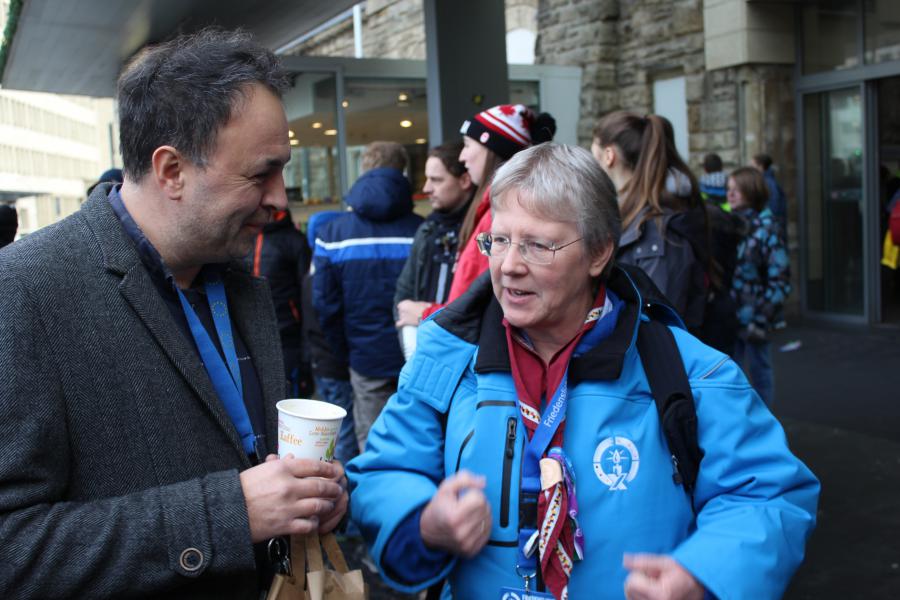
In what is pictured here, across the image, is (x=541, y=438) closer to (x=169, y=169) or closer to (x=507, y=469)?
(x=507, y=469)

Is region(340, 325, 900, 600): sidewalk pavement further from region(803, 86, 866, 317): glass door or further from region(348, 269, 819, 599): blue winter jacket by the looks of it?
region(348, 269, 819, 599): blue winter jacket

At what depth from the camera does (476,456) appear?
2025 millimetres

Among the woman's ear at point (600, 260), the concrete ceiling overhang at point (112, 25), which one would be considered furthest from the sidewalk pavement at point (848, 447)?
the concrete ceiling overhang at point (112, 25)

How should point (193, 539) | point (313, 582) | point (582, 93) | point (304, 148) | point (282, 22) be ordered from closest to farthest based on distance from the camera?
point (193, 539) → point (313, 582) → point (282, 22) → point (304, 148) → point (582, 93)

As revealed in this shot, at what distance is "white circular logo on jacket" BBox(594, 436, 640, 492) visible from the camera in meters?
2.01

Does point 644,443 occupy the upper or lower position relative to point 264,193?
lower

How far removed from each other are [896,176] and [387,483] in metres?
10.3

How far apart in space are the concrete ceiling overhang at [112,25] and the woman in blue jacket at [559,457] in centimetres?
Answer: 537

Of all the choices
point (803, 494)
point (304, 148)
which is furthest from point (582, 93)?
point (803, 494)

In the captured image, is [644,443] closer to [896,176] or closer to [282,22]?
[282,22]

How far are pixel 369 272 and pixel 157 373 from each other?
383 cm

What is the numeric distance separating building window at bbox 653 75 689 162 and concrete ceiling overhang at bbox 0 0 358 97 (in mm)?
4840

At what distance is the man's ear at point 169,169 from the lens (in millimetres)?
1807

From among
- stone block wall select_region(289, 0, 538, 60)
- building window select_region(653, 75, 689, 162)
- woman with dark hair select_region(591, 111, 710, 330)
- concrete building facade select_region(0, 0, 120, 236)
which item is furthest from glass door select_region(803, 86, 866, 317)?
concrete building facade select_region(0, 0, 120, 236)
